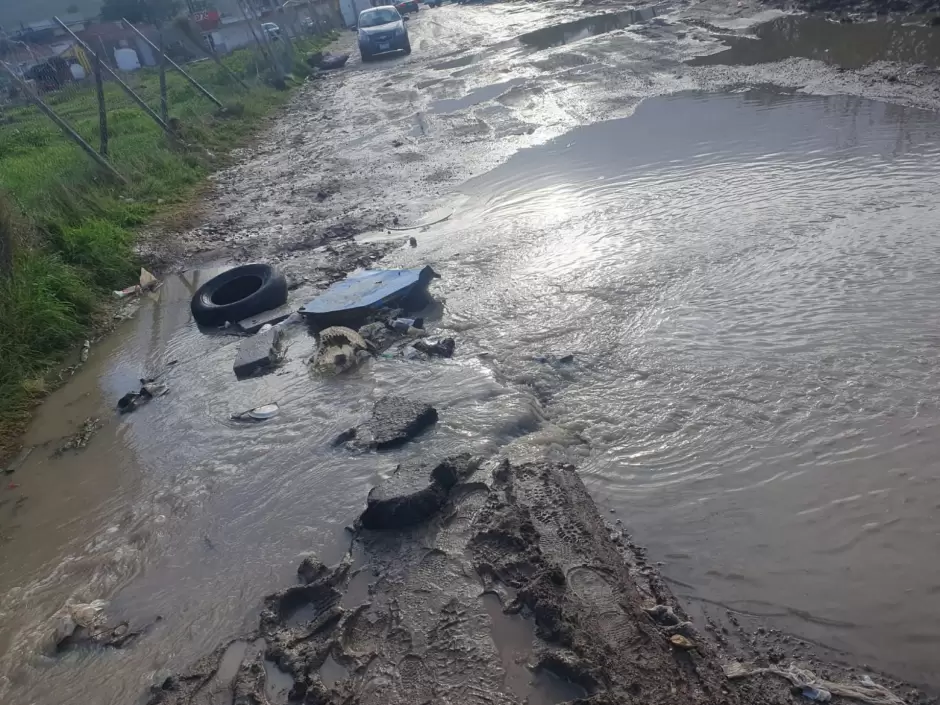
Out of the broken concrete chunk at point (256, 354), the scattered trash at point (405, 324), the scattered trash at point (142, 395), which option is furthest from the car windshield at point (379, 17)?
the scattered trash at point (142, 395)

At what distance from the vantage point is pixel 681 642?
11.0ft

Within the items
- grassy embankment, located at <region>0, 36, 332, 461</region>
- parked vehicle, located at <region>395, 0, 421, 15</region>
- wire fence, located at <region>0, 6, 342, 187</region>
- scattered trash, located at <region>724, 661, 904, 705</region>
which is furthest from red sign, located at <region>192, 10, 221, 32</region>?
scattered trash, located at <region>724, 661, 904, 705</region>

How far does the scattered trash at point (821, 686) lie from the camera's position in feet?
10.2

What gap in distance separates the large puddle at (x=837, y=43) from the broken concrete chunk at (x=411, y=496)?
39.9 ft

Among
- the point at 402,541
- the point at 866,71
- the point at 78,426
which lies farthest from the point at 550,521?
the point at 866,71

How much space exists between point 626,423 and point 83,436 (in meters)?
4.94

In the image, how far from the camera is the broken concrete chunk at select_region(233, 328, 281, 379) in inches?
269

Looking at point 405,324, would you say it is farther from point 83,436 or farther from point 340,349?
point 83,436

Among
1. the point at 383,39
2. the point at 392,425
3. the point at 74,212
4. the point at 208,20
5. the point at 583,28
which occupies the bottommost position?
the point at 583,28

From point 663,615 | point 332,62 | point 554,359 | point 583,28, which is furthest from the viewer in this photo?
point 332,62

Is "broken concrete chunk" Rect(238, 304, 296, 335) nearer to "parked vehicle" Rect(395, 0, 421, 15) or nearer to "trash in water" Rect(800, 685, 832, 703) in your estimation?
"trash in water" Rect(800, 685, 832, 703)

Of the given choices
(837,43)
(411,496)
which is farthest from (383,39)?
(411,496)

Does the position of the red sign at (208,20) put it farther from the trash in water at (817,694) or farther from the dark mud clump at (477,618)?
the trash in water at (817,694)

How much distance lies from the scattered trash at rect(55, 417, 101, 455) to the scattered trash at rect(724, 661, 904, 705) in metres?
5.73
